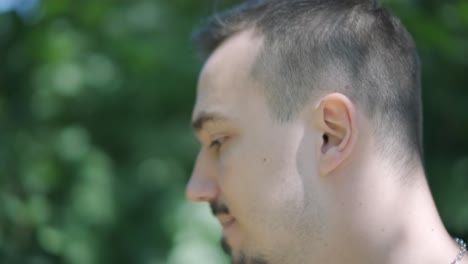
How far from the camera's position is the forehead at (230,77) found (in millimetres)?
2334

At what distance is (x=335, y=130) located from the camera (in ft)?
7.14

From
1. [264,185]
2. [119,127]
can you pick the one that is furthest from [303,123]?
[119,127]

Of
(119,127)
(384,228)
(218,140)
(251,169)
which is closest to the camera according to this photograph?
(384,228)

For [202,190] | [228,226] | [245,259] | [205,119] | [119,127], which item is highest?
[119,127]

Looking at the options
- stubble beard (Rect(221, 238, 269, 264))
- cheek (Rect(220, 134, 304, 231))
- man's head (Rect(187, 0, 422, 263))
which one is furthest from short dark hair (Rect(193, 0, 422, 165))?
stubble beard (Rect(221, 238, 269, 264))

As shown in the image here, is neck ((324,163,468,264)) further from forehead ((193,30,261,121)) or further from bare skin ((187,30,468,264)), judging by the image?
→ forehead ((193,30,261,121))

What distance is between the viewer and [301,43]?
2.34 m

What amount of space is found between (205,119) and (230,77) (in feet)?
0.46

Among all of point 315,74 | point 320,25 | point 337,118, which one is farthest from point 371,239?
point 320,25

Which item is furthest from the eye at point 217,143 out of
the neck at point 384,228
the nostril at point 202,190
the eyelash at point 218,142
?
the neck at point 384,228

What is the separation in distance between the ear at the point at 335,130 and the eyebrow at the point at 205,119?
0.29 m

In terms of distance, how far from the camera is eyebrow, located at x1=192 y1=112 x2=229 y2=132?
7.68 ft

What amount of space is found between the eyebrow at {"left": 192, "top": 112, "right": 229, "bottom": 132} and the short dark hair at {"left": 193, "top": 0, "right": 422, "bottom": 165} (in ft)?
0.49

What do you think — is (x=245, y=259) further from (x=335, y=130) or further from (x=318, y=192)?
(x=335, y=130)
